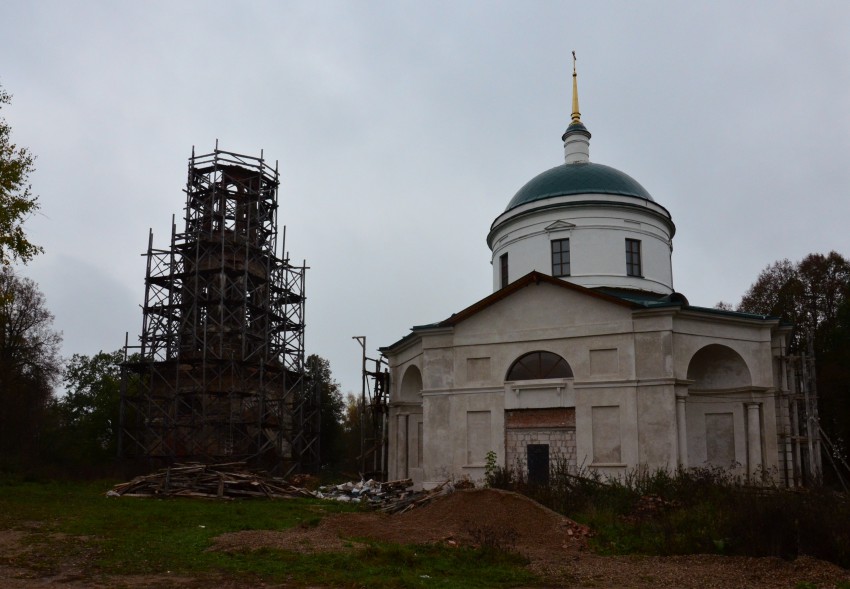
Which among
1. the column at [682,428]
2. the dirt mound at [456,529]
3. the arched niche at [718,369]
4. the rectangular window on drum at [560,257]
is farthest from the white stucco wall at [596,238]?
the dirt mound at [456,529]

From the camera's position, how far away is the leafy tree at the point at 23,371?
3556cm

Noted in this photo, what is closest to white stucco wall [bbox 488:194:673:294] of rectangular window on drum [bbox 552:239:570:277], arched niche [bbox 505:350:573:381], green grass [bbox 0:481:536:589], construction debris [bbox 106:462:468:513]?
rectangular window on drum [bbox 552:239:570:277]

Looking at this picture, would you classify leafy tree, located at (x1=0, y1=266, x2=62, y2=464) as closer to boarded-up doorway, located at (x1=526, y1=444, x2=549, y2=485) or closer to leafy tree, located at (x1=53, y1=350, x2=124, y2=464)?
leafy tree, located at (x1=53, y1=350, x2=124, y2=464)

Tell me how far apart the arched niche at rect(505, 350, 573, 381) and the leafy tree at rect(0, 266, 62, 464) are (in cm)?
2022

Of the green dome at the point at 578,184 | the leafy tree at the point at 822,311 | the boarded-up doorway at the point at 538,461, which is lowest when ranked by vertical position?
the boarded-up doorway at the point at 538,461

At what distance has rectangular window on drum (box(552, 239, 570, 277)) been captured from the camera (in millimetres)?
26562

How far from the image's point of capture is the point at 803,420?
26.9 m

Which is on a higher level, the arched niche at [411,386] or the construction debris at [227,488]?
the arched niche at [411,386]

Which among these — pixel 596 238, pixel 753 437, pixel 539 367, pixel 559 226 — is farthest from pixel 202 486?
pixel 753 437

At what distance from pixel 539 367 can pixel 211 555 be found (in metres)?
12.5

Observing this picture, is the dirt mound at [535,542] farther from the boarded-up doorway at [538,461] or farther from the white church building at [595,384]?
the white church building at [595,384]

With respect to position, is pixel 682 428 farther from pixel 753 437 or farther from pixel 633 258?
pixel 633 258

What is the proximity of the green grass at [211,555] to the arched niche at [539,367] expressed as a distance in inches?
296

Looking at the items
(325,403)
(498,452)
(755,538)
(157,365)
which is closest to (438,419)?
(498,452)
